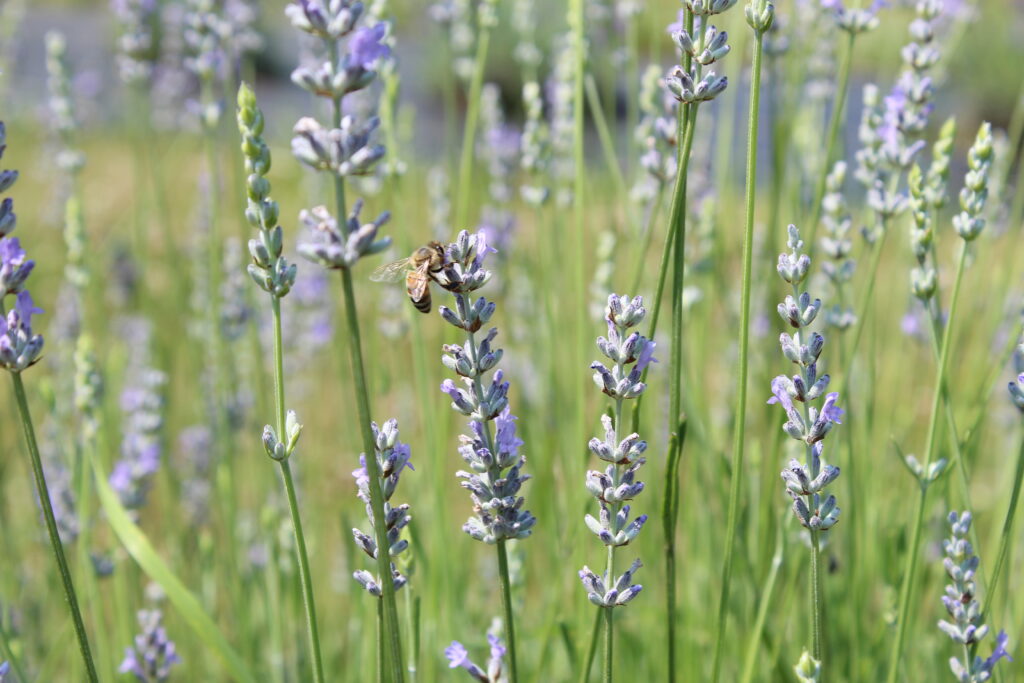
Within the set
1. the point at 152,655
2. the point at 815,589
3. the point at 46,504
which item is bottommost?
the point at 152,655

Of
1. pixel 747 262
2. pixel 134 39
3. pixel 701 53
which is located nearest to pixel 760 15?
pixel 701 53

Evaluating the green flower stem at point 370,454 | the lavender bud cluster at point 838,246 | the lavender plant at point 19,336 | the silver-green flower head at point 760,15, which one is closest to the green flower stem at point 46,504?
the lavender plant at point 19,336

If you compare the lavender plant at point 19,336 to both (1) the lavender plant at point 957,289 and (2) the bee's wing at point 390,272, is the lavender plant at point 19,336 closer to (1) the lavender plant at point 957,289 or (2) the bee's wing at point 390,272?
(2) the bee's wing at point 390,272

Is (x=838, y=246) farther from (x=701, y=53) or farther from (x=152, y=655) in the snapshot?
(x=152, y=655)

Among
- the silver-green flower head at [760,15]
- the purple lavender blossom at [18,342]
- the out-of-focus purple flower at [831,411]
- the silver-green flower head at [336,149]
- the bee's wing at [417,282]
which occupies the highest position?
the silver-green flower head at [760,15]

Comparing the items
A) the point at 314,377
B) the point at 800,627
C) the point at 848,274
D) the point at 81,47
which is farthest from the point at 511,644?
the point at 81,47

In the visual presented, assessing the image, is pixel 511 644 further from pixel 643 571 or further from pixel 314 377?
pixel 314 377

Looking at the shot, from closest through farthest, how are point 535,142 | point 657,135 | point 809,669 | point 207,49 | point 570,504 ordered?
point 809,669 → point 657,135 → point 570,504 → point 535,142 → point 207,49
